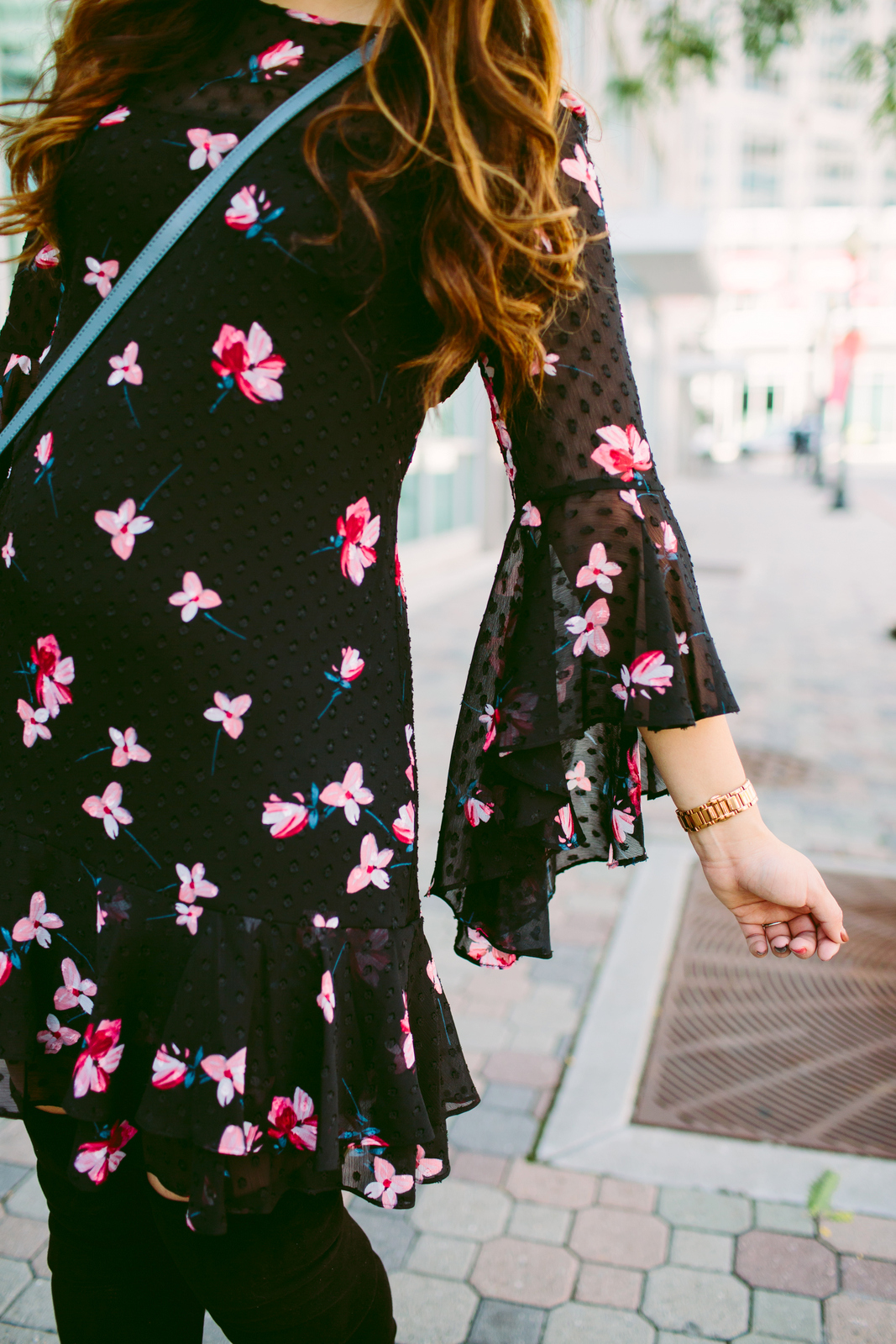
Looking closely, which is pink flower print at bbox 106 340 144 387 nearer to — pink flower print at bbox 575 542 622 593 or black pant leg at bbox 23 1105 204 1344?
pink flower print at bbox 575 542 622 593

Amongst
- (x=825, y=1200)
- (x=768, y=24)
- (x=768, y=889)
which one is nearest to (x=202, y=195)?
(x=768, y=889)

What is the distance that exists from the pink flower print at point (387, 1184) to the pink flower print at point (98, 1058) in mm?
279

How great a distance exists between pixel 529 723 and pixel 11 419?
2.06 ft

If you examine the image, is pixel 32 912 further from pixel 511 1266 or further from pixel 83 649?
pixel 511 1266

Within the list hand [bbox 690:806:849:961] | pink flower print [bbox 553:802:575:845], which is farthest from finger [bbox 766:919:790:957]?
pink flower print [bbox 553:802:575:845]

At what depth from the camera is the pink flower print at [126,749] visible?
1.05 meters

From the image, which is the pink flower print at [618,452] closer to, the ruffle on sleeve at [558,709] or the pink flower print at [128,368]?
the ruffle on sleeve at [558,709]

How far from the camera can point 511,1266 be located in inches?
80.5

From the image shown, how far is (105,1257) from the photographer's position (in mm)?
1237

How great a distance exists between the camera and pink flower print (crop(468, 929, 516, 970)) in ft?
4.19

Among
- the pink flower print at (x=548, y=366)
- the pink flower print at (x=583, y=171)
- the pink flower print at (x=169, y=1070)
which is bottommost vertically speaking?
the pink flower print at (x=169, y=1070)

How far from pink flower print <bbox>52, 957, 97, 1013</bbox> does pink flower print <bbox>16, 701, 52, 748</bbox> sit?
217 mm

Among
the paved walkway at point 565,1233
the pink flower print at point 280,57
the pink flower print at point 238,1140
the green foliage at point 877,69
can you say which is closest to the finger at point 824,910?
the pink flower print at point 238,1140

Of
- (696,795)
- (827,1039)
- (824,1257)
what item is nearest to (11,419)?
(696,795)
